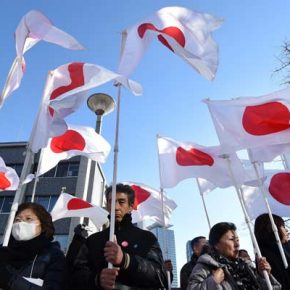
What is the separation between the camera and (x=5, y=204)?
69.6 feet

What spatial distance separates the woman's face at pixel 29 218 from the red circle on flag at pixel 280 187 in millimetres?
4326

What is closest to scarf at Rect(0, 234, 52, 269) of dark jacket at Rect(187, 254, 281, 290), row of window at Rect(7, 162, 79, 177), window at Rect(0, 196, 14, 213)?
dark jacket at Rect(187, 254, 281, 290)

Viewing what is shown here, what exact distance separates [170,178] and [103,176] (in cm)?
2098

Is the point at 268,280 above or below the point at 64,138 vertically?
below

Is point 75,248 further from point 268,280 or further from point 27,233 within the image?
point 268,280

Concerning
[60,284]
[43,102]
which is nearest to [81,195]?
[43,102]

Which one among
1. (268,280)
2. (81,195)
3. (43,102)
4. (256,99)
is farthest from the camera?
(81,195)

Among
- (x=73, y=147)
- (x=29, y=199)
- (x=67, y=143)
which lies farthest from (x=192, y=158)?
(x=29, y=199)

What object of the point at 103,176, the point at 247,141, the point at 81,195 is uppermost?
the point at 103,176

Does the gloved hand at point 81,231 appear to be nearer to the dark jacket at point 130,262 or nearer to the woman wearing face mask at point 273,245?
the dark jacket at point 130,262

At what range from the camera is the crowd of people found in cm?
257

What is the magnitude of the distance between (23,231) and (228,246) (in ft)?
6.40

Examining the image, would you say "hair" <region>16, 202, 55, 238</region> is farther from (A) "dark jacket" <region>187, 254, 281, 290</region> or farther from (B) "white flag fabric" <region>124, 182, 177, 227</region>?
(B) "white flag fabric" <region>124, 182, 177, 227</region>

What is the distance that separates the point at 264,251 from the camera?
12.5ft
